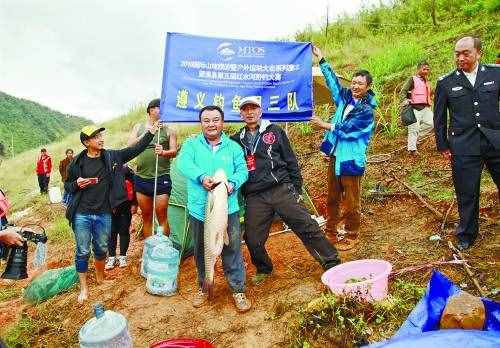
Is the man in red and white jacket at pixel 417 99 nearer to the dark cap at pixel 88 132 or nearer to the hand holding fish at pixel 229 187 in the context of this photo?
the hand holding fish at pixel 229 187

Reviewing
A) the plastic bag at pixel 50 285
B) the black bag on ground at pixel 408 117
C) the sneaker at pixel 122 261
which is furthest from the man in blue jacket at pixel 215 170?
the black bag on ground at pixel 408 117

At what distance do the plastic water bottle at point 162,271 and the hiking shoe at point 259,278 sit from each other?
85 centimetres

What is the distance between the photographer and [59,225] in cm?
1045

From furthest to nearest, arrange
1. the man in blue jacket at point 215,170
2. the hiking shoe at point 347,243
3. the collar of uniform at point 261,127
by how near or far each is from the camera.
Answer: the hiking shoe at point 347,243 < the collar of uniform at point 261,127 < the man in blue jacket at point 215,170

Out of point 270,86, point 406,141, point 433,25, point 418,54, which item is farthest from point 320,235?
point 433,25

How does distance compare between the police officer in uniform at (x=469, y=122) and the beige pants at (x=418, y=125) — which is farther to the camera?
the beige pants at (x=418, y=125)

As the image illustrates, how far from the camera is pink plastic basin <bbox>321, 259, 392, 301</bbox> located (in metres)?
3.88

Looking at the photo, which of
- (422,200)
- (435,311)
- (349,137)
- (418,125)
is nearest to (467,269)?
(435,311)

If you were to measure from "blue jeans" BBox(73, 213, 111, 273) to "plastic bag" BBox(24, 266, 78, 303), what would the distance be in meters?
1.05

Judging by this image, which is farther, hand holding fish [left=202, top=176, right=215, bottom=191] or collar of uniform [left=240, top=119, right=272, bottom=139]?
collar of uniform [left=240, top=119, right=272, bottom=139]

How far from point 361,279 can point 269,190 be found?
46.5 inches

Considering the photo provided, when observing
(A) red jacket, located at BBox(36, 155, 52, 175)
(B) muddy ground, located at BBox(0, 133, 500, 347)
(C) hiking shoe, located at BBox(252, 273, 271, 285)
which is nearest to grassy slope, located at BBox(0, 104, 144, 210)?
(A) red jacket, located at BBox(36, 155, 52, 175)

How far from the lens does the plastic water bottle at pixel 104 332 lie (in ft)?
13.0

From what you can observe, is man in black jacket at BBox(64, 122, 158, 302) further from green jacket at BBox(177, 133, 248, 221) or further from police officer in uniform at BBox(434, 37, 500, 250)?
police officer in uniform at BBox(434, 37, 500, 250)
